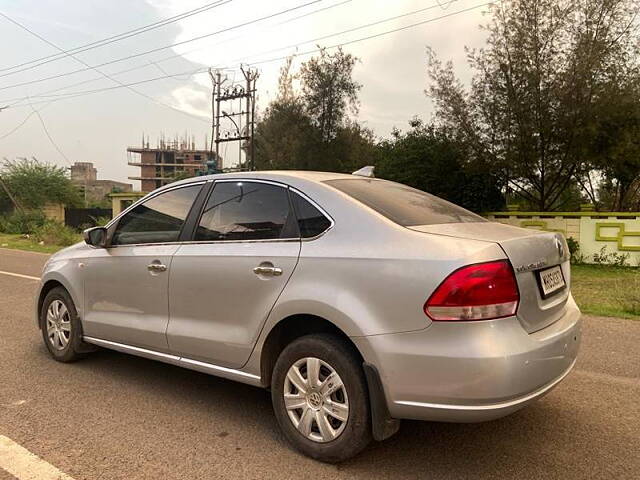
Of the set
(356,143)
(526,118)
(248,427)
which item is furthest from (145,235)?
(356,143)

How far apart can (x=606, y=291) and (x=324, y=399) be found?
27.9 feet

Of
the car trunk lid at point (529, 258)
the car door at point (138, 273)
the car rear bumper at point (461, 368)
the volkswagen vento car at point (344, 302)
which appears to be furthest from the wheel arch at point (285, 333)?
the car door at point (138, 273)

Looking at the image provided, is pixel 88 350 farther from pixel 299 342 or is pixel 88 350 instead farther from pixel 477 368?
pixel 477 368

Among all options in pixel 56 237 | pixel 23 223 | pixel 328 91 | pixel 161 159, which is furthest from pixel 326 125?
pixel 161 159

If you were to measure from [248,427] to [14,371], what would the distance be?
8.10 feet

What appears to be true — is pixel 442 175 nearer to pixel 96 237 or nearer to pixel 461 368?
pixel 96 237

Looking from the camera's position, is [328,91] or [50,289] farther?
[328,91]

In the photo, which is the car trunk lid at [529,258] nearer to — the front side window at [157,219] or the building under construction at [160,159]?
the front side window at [157,219]

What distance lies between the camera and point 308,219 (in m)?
3.40

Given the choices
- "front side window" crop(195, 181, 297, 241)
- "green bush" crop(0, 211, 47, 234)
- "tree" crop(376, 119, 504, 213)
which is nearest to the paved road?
"front side window" crop(195, 181, 297, 241)

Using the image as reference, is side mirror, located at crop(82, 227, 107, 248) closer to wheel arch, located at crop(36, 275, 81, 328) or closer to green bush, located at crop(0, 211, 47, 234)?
wheel arch, located at crop(36, 275, 81, 328)

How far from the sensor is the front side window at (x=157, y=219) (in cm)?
416

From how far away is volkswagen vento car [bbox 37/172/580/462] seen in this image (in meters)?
2.73

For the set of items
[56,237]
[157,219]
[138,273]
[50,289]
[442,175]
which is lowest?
[56,237]
